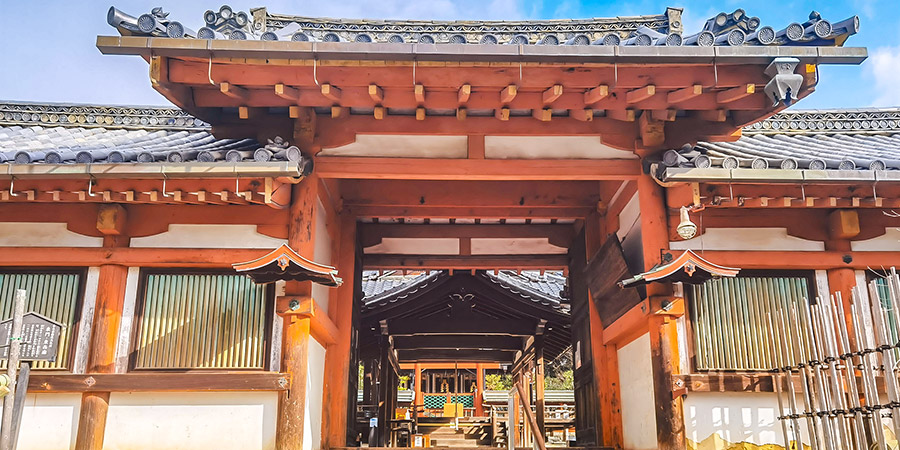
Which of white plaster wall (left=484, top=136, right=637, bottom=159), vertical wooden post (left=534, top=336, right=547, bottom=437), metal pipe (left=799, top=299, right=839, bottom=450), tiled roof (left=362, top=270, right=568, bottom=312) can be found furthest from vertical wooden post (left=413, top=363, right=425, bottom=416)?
metal pipe (left=799, top=299, right=839, bottom=450)

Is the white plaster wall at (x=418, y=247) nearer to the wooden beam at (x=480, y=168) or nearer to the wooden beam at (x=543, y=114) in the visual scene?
the wooden beam at (x=480, y=168)

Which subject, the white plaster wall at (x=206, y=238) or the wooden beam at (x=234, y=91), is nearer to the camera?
the wooden beam at (x=234, y=91)

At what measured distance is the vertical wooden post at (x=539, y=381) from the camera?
14.1 m

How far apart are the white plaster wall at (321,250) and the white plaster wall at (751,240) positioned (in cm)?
457

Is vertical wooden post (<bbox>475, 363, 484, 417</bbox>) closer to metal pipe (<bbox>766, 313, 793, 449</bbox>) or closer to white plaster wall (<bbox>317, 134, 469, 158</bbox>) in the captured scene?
white plaster wall (<bbox>317, 134, 469, 158</bbox>)

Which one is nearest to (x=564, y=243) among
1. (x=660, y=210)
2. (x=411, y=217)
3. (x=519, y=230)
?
(x=519, y=230)

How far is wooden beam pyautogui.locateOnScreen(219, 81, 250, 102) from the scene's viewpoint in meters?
7.55

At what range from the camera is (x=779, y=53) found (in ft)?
24.2

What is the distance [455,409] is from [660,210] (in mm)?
19673

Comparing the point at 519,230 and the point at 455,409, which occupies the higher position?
the point at 519,230

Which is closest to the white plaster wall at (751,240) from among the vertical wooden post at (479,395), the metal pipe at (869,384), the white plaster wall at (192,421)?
the metal pipe at (869,384)

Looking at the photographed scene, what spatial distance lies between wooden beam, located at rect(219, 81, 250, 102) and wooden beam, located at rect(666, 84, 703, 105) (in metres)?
4.63

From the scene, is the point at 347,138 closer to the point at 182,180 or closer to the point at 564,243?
the point at 182,180

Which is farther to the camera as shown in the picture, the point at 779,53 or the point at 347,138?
the point at 347,138
